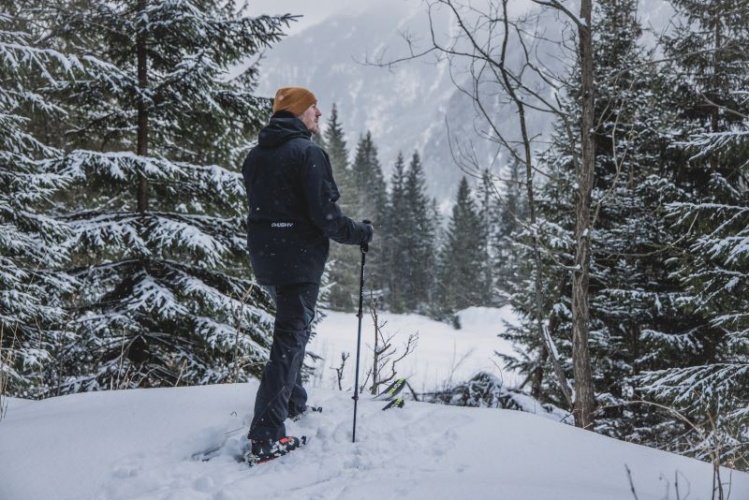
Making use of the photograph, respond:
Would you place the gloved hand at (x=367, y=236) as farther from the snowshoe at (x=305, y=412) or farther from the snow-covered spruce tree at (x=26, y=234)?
the snow-covered spruce tree at (x=26, y=234)

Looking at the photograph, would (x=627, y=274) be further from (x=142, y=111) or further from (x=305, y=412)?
(x=142, y=111)

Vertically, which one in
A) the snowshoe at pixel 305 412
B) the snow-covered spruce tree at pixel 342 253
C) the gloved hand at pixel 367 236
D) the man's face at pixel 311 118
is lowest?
the snowshoe at pixel 305 412

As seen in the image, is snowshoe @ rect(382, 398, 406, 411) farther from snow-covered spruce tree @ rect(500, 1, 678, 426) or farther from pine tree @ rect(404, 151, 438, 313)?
pine tree @ rect(404, 151, 438, 313)

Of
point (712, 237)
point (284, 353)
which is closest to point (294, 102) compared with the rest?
point (284, 353)

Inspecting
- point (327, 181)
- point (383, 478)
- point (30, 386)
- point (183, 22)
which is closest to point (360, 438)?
point (383, 478)

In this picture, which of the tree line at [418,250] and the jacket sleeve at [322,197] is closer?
the jacket sleeve at [322,197]

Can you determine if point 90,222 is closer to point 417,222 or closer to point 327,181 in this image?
point 327,181

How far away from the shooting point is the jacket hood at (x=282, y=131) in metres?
3.01

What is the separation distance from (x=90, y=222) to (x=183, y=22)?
3096mm

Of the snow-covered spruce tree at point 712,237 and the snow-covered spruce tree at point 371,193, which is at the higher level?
the snow-covered spruce tree at point 371,193

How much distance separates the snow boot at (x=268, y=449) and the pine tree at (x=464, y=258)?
43453 mm

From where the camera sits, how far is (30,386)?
6355mm

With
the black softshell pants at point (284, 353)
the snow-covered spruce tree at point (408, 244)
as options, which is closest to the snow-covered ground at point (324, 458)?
the black softshell pants at point (284, 353)

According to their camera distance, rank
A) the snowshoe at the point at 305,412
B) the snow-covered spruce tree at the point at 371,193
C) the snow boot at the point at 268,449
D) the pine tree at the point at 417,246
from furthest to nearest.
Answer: the pine tree at the point at 417,246 → the snow-covered spruce tree at the point at 371,193 → the snowshoe at the point at 305,412 → the snow boot at the point at 268,449
